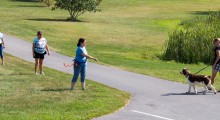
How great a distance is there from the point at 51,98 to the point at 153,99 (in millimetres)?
3190

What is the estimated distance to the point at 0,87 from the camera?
16719mm

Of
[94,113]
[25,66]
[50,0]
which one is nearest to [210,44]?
[25,66]

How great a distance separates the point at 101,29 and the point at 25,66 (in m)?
22.8

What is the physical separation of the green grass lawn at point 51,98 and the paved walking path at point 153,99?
509mm

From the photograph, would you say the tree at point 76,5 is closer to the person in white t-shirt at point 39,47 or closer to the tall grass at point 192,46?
the tall grass at point 192,46

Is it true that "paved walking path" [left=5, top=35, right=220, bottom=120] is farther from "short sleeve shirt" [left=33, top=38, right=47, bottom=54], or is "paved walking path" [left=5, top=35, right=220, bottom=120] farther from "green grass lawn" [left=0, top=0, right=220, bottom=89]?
"short sleeve shirt" [left=33, top=38, right=47, bottom=54]

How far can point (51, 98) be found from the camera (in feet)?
49.6

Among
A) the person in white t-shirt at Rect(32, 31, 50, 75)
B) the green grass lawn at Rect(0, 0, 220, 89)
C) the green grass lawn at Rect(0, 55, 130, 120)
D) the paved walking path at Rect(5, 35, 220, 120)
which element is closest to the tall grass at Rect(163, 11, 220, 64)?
the green grass lawn at Rect(0, 0, 220, 89)

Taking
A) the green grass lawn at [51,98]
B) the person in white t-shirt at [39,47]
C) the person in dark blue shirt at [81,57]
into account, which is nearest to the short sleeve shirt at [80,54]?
the person in dark blue shirt at [81,57]

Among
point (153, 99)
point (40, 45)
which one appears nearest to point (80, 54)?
point (153, 99)

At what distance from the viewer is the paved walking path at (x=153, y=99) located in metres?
13.9

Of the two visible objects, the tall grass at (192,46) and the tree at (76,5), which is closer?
the tall grass at (192,46)

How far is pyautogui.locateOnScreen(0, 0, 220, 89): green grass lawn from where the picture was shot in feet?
85.7

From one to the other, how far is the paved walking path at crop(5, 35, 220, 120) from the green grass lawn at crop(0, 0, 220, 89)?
141 cm
